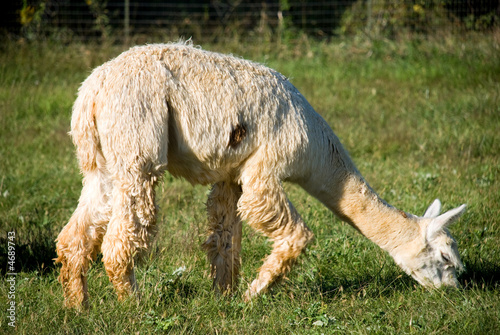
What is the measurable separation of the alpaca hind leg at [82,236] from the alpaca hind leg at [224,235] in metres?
0.88

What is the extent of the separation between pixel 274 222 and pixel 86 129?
1448mm

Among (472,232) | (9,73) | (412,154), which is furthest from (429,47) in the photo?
(9,73)

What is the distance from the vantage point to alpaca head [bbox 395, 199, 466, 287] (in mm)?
4156

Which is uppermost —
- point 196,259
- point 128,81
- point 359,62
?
point 128,81

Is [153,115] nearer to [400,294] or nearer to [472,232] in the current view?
[400,294]

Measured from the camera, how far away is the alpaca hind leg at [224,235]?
4254mm

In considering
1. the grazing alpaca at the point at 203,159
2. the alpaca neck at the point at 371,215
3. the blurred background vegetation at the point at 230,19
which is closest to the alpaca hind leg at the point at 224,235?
the grazing alpaca at the point at 203,159

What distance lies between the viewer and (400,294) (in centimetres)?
427

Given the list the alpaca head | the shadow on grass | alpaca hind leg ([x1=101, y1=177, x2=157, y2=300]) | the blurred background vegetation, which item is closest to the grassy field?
the shadow on grass

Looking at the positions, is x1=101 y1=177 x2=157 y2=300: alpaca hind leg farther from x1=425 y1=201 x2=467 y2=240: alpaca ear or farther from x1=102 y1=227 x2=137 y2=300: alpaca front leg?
x1=425 y1=201 x2=467 y2=240: alpaca ear

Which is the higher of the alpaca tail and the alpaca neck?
the alpaca tail

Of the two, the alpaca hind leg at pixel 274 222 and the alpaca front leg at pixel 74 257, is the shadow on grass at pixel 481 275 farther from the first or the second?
the alpaca front leg at pixel 74 257

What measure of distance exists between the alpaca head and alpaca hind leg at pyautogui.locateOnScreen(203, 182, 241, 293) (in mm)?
1294

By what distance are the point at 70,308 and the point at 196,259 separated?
1.30m
